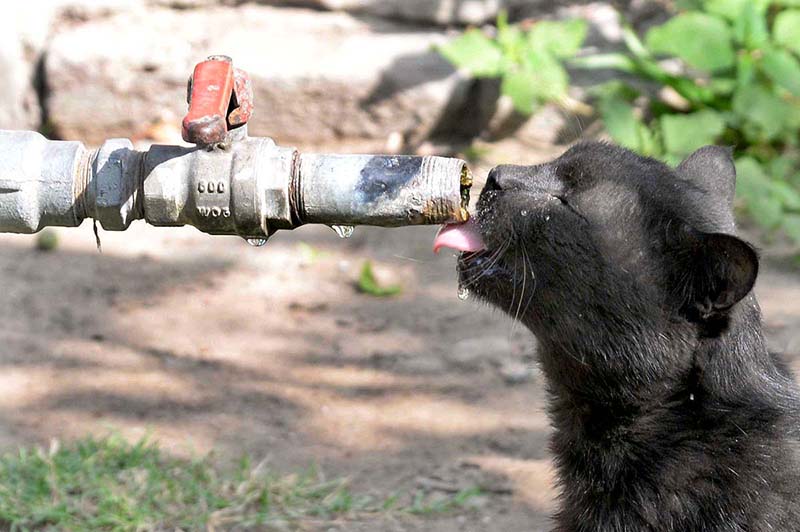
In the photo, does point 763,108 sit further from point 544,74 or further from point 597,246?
point 597,246

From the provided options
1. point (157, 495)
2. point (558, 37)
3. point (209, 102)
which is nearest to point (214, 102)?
point (209, 102)

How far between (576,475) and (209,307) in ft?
8.14

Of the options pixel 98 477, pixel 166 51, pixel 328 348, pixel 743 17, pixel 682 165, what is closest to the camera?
pixel 682 165

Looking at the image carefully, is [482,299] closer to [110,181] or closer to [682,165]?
[682,165]

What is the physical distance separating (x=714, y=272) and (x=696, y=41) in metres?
3.51

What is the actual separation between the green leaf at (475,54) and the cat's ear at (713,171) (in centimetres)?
288

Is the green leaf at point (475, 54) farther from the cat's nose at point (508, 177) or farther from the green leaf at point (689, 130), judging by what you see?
the cat's nose at point (508, 177)

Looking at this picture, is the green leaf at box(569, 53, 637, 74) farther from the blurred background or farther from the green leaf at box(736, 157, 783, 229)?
the green leaf at box(736, 157, 783, 229)

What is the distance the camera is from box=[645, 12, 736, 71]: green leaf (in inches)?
224

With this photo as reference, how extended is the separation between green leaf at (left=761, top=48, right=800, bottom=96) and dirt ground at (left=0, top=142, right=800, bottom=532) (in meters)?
0.87

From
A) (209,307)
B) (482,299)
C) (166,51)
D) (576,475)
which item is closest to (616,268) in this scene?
(482,299)

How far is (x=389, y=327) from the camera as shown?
16.3ft

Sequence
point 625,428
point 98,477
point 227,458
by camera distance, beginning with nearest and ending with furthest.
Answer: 1. point 625,428
2. point 98,477
3. point 227,458

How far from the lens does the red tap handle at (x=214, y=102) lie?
227cm
